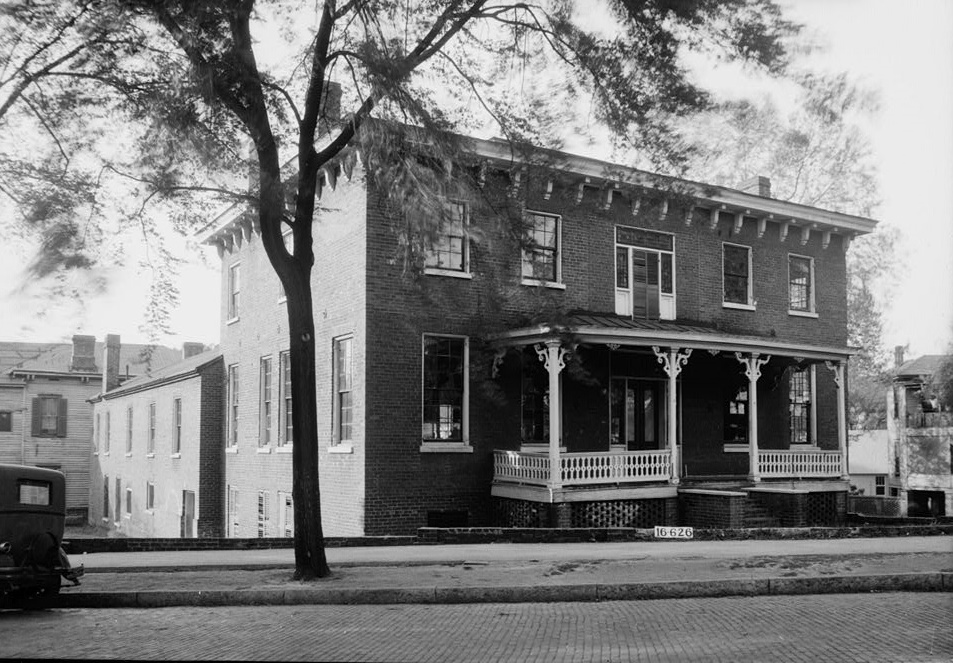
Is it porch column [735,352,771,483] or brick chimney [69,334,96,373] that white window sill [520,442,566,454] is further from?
brick chimney [69,334,96,373]

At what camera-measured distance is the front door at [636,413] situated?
2277 cm

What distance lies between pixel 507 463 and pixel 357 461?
3.11m

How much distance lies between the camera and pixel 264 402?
25.1 metres

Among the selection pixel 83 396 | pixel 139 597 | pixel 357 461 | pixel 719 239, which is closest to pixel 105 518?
pixel 83 396

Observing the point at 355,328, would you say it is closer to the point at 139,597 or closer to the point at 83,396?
the point at 139,597

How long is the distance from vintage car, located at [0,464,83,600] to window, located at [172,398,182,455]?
20.4 meters

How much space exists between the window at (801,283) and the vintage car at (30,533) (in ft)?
67.4

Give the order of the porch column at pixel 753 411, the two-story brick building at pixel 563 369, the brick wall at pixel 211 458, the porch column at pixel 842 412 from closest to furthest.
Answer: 1. the two-story brick building at pixel 563 369
2. the porch column at pixel 753 411
3. the porch column at pixel 842 412
4. the brick wall at pixel 211 458

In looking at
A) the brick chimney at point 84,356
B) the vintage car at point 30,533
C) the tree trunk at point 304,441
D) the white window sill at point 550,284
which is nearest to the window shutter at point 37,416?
the brick chimney at point 84,356

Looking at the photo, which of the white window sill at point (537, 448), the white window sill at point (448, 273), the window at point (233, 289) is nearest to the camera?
the white window sill at point (448, 273)

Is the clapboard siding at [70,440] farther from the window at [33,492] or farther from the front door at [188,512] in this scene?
the window at [33,492]

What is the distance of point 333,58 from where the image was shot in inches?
516

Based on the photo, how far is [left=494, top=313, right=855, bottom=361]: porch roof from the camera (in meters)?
19.6

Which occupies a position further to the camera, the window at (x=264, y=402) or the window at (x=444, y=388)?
the window at (x=264, y=402)
